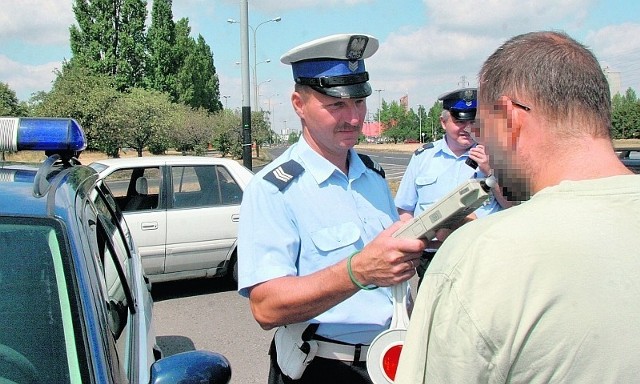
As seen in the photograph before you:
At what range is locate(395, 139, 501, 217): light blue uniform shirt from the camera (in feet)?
12.7

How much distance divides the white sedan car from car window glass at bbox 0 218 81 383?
4.12 metres

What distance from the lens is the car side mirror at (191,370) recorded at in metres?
1.65

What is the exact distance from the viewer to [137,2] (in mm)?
42094

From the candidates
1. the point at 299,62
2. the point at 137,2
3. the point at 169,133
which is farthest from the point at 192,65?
the point at 299,62

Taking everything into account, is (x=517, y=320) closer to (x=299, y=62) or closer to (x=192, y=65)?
(x=299, y=62)

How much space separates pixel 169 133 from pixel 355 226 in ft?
101

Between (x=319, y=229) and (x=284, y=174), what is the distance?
0.23 m

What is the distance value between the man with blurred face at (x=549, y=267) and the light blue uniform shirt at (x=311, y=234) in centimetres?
83

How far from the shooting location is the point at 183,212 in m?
5.95

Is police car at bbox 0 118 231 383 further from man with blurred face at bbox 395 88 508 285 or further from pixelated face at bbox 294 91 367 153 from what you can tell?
man with blurred face at bbox 395 88 508 285

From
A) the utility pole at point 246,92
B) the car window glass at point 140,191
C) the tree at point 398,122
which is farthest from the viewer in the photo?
the tree at point 398,122

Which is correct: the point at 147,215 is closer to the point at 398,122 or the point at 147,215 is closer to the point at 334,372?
the point at 334,372

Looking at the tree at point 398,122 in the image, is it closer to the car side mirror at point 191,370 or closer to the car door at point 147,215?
the car door at point 147,215

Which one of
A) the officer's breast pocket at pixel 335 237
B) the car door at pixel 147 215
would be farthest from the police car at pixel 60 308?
the car door at pixel 147 215
